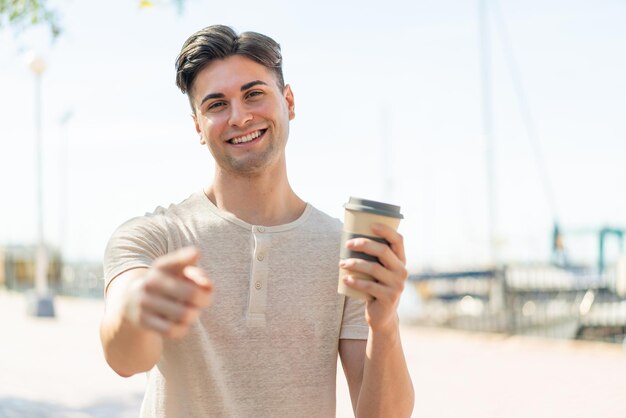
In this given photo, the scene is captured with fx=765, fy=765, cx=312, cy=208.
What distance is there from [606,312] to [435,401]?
271 inches

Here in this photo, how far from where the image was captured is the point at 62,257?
25.3m

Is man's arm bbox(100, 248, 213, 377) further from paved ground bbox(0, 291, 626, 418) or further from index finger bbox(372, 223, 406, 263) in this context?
paved ground bbox(0, 291, 626, 418)

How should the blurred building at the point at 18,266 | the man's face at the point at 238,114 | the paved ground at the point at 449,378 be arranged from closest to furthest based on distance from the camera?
the man's face at the point at 238,114 → the paved ground at the point at 449,378 → the blurred building at the point at 18,266

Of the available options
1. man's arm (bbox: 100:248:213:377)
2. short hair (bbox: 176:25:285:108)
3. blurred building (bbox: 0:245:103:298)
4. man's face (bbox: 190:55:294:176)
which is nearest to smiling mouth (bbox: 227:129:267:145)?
man's face (bbox: 190:55:294:176)

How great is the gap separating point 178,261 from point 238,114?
889 millimetres

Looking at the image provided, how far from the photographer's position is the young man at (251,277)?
6.50 feet

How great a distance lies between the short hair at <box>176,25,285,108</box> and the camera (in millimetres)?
2121

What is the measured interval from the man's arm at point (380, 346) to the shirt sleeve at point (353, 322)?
21 millimetres

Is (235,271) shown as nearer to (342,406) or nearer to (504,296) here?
(342,406)

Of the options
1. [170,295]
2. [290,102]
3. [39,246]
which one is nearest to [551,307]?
[39,246]

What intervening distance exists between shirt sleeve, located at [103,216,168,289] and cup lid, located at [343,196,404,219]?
21.7 inches

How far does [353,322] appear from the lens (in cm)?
215

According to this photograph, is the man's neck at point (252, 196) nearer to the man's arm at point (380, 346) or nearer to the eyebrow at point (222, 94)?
the eyebrow at point (222, 94)

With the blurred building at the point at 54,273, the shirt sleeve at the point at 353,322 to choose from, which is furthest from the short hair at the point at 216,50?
the blurred building at the point at 54,273
